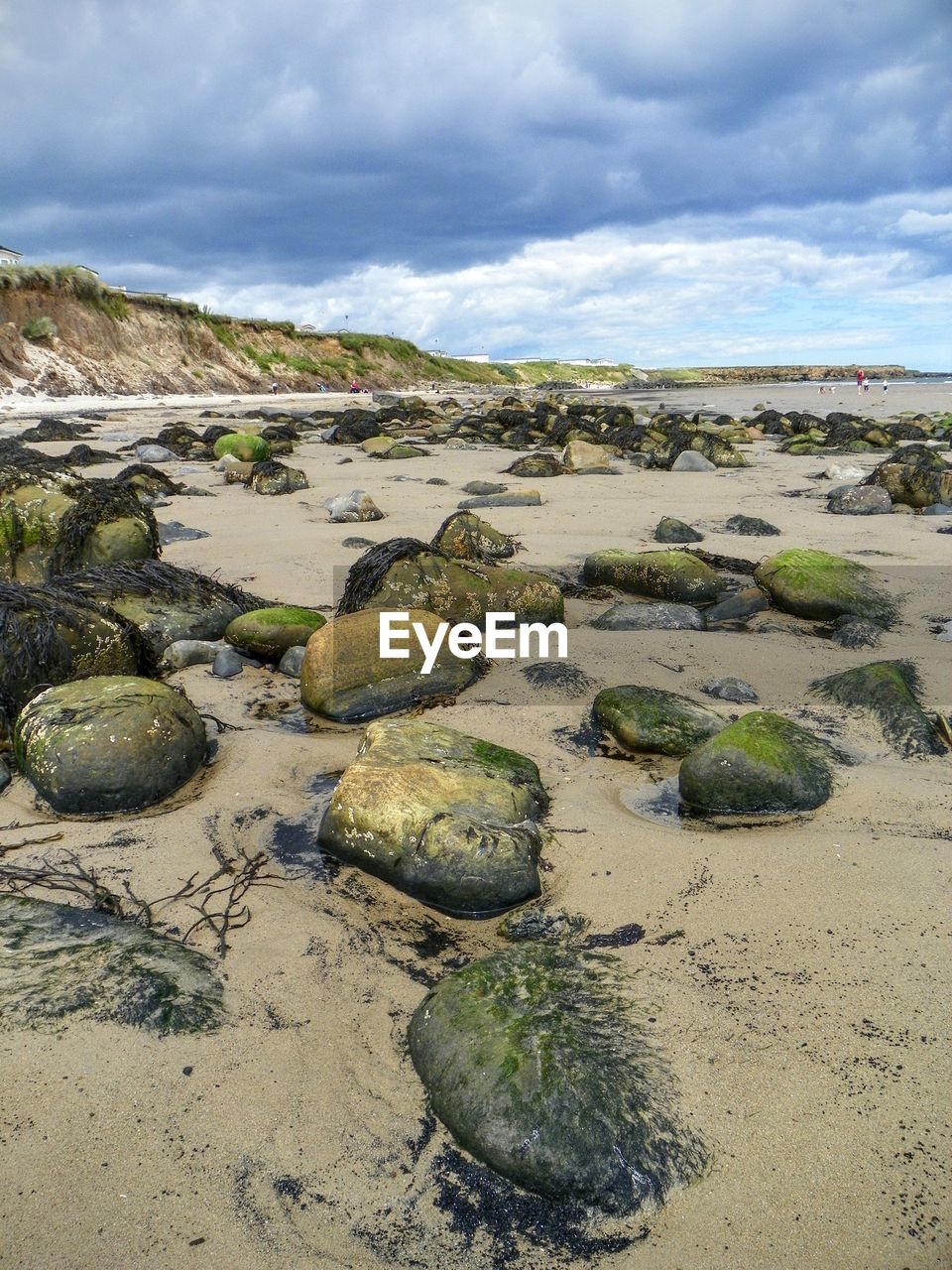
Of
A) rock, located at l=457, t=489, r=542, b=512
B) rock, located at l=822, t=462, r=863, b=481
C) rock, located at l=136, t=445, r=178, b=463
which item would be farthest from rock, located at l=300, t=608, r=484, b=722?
rock, located at l=136, t=445, r=178, b=463

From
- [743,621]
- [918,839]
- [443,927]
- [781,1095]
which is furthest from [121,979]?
[743,621]

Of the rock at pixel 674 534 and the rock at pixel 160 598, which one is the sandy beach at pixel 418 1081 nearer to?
the rock at pixel 160 598

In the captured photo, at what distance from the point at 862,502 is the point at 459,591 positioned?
17.2 ft

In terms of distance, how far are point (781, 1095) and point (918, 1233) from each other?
335 mm

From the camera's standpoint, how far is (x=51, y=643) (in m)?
3.92

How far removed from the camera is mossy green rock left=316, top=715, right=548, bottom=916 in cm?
254

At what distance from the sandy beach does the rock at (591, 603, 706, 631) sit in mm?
931

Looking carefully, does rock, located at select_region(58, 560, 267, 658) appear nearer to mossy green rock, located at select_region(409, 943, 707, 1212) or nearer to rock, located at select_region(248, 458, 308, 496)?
mossy green rock, located at select_region(409, 943, 707, 1212)

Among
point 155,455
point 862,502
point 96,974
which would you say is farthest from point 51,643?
point 155,455

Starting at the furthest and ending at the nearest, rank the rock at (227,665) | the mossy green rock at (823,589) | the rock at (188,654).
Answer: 1. the mossy green rock at (823,589)
2. the rock at (188,654)
3. the rock at (227,665)

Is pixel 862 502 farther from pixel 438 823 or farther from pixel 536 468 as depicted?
pixel 438 823

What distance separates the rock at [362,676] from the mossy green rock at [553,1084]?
1.96 m

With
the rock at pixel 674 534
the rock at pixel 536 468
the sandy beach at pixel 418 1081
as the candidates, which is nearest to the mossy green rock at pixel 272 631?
the sandy beach at pixel 418 1081

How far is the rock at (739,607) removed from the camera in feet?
16.8
